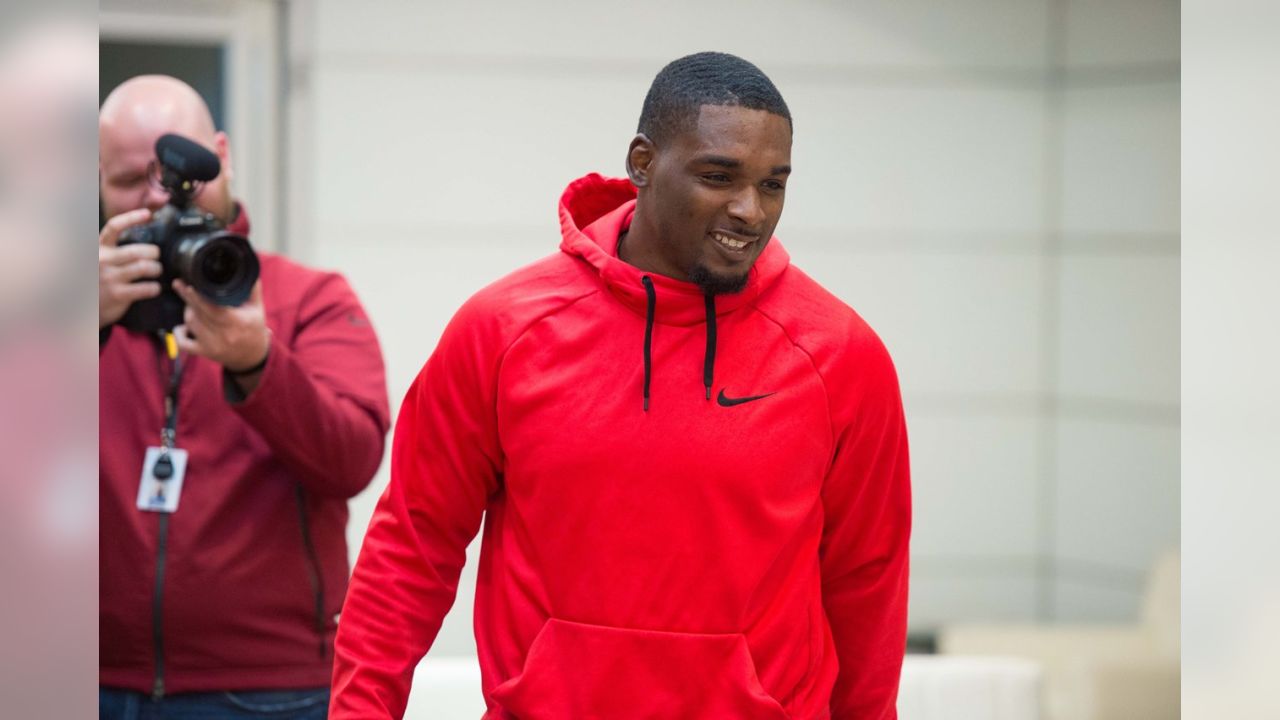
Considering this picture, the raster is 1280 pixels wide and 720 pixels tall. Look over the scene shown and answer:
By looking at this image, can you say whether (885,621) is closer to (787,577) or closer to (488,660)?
(787,577)

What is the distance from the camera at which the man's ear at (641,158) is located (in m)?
→ 1.58

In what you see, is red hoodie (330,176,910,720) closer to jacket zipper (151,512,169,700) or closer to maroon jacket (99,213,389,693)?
maroon jacket (99,213,389,693)

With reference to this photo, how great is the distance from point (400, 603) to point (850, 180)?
296 cm

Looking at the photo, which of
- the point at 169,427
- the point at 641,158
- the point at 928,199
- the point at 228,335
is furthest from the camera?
the point at 928,199

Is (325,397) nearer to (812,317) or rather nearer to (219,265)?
(219,265)

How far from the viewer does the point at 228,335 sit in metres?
1.91

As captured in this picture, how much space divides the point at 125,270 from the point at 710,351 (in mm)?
950

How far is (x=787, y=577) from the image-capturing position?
1539mm

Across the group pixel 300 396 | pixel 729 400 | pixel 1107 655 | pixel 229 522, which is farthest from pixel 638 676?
pixel 1107 655

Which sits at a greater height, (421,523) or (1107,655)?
(421,523)

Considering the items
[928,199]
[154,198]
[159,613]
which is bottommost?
[159,613]

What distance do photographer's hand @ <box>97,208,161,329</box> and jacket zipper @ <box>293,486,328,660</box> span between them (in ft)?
1.22

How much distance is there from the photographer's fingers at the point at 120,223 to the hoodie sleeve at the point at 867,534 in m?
1.08

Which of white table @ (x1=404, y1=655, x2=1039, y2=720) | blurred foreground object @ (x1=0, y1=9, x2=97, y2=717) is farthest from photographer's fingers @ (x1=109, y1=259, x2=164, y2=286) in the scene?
blurred foreground object @ (x1=0, y1=9, x2=97, y2=717)
